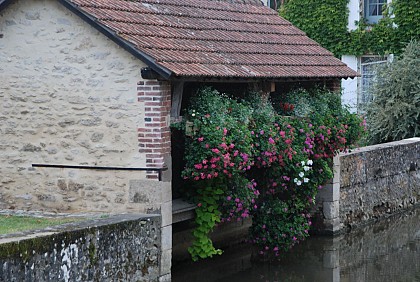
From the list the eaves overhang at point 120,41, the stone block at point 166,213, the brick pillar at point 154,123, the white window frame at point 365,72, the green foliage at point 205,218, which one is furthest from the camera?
the white window frame at point 365,72

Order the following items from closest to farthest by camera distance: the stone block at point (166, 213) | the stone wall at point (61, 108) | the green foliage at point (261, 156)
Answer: the stone block at point (166, 213), the stone wall at point (61, 108), the green foliage at point (261, 156)

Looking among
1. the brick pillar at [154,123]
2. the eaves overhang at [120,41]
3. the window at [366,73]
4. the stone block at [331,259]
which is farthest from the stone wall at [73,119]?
the window at [366,73]

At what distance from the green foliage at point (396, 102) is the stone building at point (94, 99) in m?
9.00

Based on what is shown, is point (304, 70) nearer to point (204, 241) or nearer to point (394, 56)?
point (204, 241)

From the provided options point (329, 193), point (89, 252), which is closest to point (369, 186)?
point (329, 193)

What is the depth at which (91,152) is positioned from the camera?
11180mm

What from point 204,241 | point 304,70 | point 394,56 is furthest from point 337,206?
point 394,56

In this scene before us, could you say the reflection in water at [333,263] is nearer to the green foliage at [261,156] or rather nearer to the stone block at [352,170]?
the green foliage at [261,156]

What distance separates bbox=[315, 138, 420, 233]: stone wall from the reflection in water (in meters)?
0.44

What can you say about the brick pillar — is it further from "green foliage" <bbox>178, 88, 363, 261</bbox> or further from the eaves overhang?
"green foliage" <bbox>178, 88, 363, 261</bbox>

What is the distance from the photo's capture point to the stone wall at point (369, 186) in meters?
15.6

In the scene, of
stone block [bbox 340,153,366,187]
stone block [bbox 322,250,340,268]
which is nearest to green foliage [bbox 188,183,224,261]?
stone block [bbox 322,250,340,268]

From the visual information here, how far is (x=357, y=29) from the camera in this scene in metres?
24.1

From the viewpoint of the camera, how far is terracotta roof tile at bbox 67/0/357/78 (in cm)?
1102
